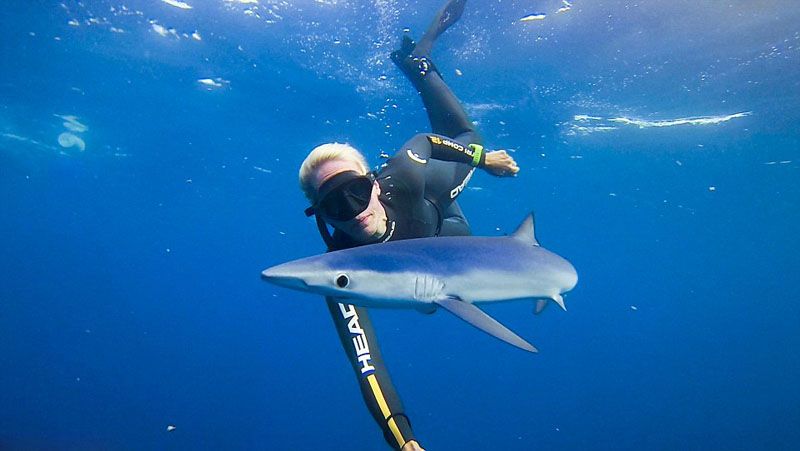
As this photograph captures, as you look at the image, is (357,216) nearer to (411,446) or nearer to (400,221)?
(400,221)

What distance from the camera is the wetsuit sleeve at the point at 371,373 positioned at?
3.03 metres

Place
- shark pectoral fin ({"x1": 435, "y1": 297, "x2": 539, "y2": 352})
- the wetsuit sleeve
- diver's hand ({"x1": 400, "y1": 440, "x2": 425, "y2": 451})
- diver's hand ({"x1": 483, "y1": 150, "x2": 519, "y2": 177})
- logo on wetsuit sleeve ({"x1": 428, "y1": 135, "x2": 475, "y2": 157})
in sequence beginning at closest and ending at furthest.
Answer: shark pectoral fin ({"x1": 435, "y1": 297, "x2": 539, "y2": 352}) < diver's hand ({"x1": 400, "y1": 440, "x2": 425, "y2": 451}) < the wetsuit sleeve < logo on wetsuit sleeve ({"x1": 428, "y1": 135, "x2": 475, "y2": 157}) < diver's hand ({"x1": 483, "y1": 150, "x2": 519, "y2": 177})

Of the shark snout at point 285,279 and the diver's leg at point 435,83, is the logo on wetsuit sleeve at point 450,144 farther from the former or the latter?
the shark snout at point 285,279

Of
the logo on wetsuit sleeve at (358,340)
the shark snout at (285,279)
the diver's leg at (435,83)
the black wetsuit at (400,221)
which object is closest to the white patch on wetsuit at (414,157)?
the black wetsuit at (400,221)

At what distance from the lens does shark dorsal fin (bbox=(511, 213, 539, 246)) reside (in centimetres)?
355

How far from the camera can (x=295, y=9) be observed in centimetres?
1075

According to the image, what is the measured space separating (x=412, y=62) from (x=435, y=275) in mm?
6558

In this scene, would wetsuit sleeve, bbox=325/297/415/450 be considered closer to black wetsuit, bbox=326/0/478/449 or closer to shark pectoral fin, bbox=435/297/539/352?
black wetsuit, bbox=326/0/478/449

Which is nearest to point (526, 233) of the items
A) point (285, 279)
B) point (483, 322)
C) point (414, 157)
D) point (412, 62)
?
point (414, 157)

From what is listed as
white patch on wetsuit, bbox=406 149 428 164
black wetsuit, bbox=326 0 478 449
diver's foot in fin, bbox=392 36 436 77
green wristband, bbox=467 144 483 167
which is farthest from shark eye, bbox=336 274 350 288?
diver's foot in fin, bbox=392 36 436 77

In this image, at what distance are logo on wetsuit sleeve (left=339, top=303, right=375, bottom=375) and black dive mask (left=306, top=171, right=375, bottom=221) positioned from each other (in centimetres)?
79

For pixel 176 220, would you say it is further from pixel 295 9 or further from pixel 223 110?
pixel 295 9

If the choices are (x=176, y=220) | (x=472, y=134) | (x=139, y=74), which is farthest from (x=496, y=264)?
(x=176, y=220)

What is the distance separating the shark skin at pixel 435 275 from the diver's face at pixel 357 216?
0.81 metres
